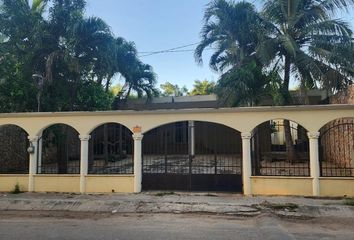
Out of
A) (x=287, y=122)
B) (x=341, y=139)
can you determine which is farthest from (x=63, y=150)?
(x=341, y=139)

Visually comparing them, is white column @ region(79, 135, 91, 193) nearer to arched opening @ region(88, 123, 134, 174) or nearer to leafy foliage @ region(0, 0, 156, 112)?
arched opening @ region(88, 123, 134, 174)

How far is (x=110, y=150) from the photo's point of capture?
17.9 meters

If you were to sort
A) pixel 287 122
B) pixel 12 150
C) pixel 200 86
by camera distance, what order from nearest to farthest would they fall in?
pixel 287 122 → pixel 12 150 → pixel 200 86

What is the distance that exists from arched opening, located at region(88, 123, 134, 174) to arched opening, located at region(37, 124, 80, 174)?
2.45 feet

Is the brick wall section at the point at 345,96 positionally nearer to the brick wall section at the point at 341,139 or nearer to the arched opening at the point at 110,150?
the brick wall section at the point at 341,139

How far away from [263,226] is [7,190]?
30.7ft

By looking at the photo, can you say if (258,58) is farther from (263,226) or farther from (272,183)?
(263,226)

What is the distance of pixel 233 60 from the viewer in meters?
17.9

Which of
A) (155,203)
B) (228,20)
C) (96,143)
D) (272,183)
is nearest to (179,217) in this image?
(155,203)

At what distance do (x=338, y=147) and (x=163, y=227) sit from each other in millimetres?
10468

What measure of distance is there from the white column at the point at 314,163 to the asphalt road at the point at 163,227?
223 cm

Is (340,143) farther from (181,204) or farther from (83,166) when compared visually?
(83,166)

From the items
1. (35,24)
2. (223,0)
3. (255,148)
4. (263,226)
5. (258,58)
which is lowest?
(263,226)

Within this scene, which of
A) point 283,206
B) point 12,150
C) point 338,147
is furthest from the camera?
point 12,150
